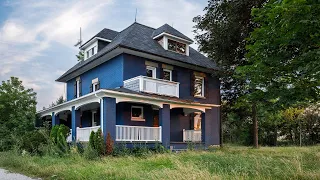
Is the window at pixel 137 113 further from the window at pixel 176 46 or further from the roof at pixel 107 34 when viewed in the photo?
the roof at pixel 107 34

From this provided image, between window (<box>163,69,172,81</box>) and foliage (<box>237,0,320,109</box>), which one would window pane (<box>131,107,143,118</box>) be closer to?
window (<box>163,69,172,81</box>)

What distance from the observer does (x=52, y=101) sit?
105 ft

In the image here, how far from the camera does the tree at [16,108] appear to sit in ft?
72.8

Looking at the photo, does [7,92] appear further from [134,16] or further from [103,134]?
[103,134]

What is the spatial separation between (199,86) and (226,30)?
257 inches

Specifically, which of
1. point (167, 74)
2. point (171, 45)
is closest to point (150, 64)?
point (167, 74)

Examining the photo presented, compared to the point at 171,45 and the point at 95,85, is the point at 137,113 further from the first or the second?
the point at 171,45

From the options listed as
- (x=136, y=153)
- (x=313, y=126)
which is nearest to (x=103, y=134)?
(x=136, y=153)

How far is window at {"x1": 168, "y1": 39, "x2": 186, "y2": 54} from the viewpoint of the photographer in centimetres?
2073

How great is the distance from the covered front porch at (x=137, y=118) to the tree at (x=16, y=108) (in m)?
1.44

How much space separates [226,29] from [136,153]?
815cm

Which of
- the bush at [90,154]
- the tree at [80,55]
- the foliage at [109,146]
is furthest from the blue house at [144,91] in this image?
the tree at [80,55]

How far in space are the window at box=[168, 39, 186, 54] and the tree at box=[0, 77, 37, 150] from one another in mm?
12152

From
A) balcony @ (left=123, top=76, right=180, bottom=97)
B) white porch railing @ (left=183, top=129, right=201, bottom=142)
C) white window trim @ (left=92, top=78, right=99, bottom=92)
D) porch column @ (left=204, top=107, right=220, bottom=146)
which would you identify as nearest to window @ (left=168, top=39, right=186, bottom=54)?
balcony @ (left=123, top=76, right=180, bottom=97)
